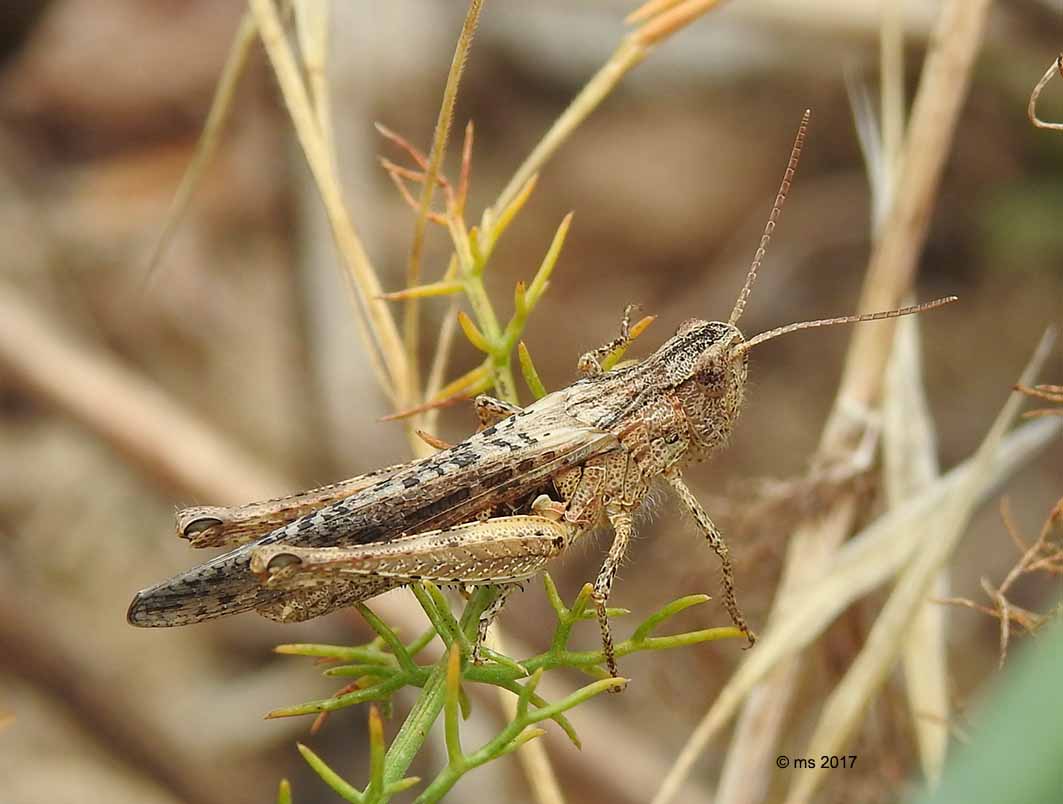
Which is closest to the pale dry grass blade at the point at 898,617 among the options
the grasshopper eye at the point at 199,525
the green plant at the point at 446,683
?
the green plant at the point at 446,683

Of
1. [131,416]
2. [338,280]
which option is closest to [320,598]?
[131,416]

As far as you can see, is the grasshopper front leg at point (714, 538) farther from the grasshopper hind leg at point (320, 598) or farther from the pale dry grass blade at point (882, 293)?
the grasshopper hind leg at point (320, 598)

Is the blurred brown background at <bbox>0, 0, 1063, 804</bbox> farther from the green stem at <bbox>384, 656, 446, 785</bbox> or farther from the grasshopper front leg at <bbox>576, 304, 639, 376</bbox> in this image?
the green stem at <bbox>384, 656, 446, 785</bbox>

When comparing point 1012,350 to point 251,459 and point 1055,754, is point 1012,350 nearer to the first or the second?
point 251,459

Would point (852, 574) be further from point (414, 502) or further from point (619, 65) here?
point (619, 65)

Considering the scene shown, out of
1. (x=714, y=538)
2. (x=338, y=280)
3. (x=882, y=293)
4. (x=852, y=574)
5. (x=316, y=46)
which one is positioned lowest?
(x=852, y=574)

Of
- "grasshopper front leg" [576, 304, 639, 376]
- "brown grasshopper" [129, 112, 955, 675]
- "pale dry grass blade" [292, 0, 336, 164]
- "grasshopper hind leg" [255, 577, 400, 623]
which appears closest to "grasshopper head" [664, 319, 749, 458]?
"brown grasshopper" [129, 112, 955, 675]

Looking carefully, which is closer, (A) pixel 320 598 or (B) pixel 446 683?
(B) pixel 446 683
